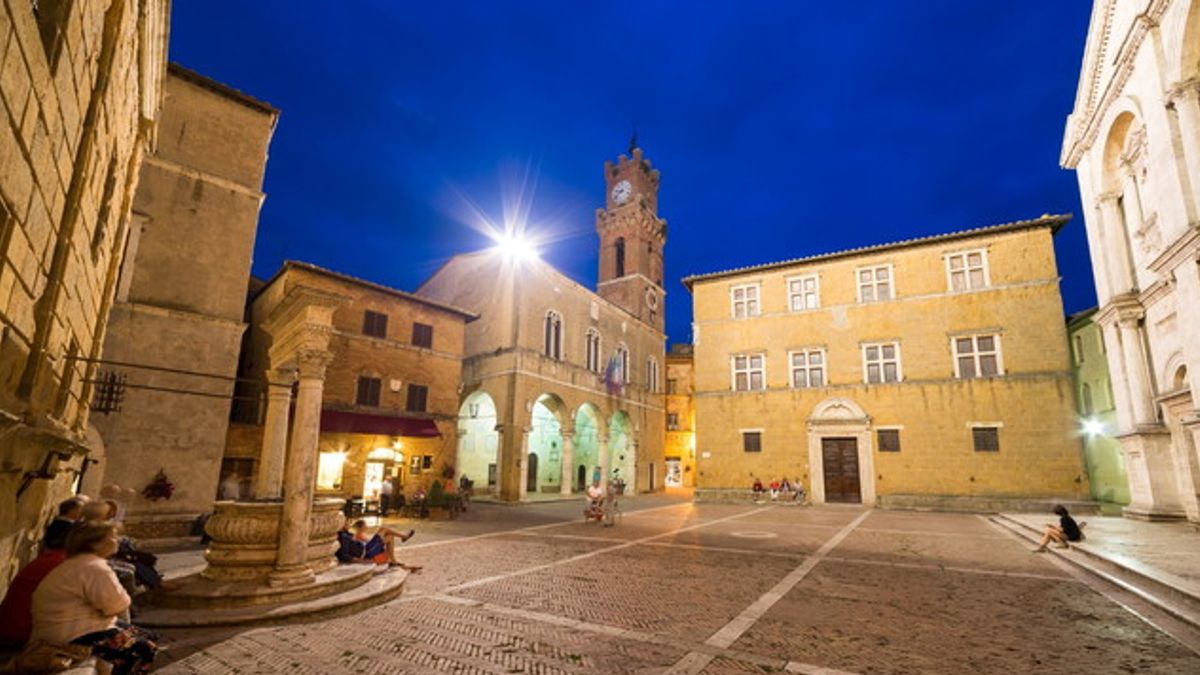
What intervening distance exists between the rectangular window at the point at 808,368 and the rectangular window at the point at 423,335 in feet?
55.5

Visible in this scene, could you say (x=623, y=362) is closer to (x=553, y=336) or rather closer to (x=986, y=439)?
(x=553, y=336)

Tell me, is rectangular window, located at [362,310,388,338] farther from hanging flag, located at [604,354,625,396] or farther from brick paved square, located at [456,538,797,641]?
brick paved square, located at [456,538,797,641]

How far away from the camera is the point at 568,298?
30828mm

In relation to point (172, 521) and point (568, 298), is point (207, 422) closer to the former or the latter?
point (172, 521)

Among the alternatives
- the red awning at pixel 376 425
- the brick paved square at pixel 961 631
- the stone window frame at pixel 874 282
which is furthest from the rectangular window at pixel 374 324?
the stone window frame at pixel 874 282

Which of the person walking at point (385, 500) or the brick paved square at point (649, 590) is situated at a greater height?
the person walking at point (385, 500)

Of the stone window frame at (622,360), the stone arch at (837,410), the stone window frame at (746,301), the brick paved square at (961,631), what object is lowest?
the brick paved square at (961,631)

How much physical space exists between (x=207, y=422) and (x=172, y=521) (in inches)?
96.0

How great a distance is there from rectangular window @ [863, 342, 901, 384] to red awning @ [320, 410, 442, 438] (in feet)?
62.7

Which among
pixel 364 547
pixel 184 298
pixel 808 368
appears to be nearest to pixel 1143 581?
Answer: pixel 364 547

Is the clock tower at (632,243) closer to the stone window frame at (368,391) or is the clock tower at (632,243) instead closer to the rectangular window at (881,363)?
the rectangular window at (881,363)

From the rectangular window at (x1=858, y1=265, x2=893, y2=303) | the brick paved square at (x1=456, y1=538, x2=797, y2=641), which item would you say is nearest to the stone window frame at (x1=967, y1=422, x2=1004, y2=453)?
the rectangular window at (x1=858, y1=265, x2=893, y2=303)

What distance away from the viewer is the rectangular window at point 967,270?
74.8 ft

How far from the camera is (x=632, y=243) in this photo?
4506 cm
